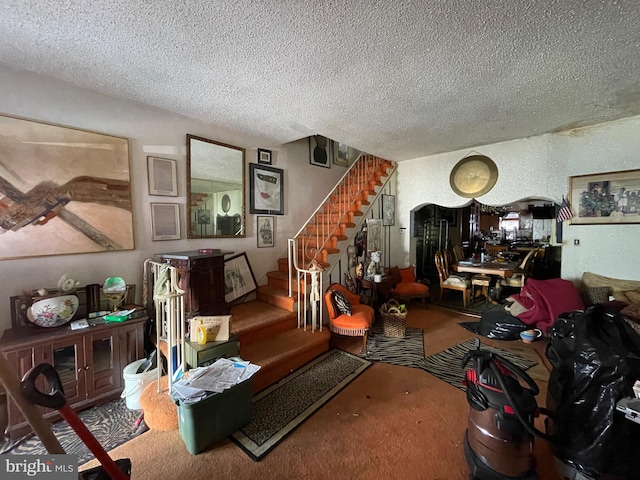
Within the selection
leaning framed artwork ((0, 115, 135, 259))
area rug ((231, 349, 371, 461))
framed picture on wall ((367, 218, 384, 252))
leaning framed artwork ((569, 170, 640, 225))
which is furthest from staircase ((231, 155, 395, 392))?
leaning framed artwork ((569, 170, 640, 225))

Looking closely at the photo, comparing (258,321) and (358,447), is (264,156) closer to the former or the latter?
(258,321)

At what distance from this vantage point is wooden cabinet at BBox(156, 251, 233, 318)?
236 cm

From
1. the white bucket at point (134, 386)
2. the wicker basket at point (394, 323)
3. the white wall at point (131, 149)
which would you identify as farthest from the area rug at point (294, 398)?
the white wall at point (131, 149)

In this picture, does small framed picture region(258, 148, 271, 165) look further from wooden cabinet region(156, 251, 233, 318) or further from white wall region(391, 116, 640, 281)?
white wall region(391, 116, 640, 281)

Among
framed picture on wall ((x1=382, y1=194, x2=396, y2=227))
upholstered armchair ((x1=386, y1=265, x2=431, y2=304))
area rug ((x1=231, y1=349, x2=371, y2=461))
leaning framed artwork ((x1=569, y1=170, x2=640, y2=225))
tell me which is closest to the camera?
area rug ((x1=231, y1=349, x2=371, y2=461))

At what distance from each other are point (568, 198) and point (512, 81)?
85.8 inches

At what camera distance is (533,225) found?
8.88 m

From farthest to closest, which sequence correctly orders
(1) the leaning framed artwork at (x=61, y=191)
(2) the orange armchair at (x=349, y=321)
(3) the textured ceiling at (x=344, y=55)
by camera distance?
1. (2) the orange armchair at (x=349, y=321)
2. (1) the leaning framed artwork at (x=61, y=191)
3. (3) the textured ceiling at (x=344, y=55)

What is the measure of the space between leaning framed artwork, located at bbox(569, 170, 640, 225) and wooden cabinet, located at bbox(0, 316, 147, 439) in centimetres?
508

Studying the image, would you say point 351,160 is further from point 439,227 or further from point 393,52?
point 393,52

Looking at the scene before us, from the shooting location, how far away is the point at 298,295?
3.07 m

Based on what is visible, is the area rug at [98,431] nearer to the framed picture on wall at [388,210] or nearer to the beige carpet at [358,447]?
the beige carpet at [358,447]

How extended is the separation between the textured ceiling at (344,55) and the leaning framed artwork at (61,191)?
506mm

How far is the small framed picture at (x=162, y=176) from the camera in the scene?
2705 mm
